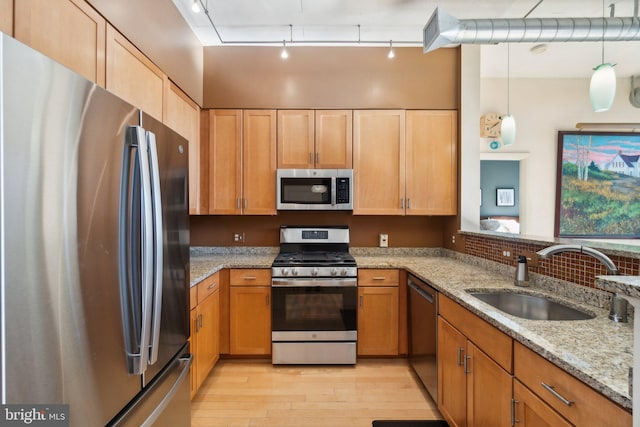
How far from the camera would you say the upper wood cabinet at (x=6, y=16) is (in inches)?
41.2

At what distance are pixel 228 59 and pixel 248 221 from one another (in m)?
1.66

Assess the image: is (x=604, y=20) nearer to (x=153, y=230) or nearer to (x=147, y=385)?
(x=153, y=230)

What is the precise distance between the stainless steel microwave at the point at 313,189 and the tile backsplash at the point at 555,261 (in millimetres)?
1241

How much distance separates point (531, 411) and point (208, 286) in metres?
2.08

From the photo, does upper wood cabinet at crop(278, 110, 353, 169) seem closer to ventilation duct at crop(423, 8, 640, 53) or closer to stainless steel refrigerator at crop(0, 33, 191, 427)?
ventilation duct at crop(423, 8, 640, 53)

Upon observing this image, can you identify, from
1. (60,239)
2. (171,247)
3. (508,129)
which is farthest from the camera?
(508,129)

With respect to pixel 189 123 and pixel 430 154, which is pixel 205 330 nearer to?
pixel 189 123

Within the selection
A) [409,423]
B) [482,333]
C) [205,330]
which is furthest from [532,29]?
[205,330]

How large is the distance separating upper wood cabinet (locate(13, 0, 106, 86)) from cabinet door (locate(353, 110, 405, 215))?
2108 mm

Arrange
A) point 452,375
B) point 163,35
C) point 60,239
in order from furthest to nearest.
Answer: point 163,35 → point 452,375 → point 60,239

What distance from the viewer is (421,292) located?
7.70 feet

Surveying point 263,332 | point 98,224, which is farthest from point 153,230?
point 263,332

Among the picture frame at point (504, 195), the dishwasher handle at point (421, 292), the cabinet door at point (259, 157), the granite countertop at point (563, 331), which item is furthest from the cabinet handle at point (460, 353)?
the picture frame at point (504, 195)

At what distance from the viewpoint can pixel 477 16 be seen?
261 centimetres
